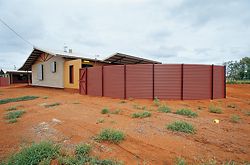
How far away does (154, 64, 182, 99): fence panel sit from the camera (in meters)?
9.95

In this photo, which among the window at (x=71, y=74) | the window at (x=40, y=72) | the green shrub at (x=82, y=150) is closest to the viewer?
the green shrub at (x=82, y=150)

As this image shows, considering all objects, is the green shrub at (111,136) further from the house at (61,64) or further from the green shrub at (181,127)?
the house at (61,64)

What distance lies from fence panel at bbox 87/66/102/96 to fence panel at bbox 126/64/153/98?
236 centimetres

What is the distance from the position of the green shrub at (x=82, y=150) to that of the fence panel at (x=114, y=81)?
24.0ft

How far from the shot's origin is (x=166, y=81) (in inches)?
392

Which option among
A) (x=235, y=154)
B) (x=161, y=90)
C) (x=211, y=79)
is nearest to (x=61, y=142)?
(x=235, y=154)

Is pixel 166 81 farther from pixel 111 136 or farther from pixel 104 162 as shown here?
pixel 104 162

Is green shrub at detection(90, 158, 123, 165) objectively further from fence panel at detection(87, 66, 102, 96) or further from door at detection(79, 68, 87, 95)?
door at detection(79, 68, 87, 95)

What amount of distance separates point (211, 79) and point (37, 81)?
20.6 meters

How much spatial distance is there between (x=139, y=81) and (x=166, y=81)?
5.43 ft

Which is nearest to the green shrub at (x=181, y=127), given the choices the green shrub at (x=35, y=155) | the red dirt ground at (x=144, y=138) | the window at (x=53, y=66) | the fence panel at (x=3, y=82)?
the red dirt ground at (x=144, y=138)

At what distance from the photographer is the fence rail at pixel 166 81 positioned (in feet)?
32.7

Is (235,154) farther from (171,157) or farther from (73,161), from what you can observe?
(73,161)

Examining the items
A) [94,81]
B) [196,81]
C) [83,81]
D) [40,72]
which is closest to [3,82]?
[40,72]
